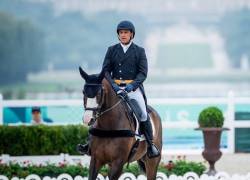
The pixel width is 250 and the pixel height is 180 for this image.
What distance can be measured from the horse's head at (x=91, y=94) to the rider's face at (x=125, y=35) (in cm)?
86

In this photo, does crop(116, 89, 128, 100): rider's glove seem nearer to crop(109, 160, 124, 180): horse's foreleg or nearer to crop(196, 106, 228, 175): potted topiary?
crop(109, 160, 124, 180): horse's foreleg

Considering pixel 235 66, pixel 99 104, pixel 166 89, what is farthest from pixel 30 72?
pixel 99 104

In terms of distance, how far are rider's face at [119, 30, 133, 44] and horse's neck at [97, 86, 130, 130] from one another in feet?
2.26

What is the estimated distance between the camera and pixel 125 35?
9.01 metres

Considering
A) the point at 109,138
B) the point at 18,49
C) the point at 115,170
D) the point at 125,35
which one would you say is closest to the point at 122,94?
the point at 109,138

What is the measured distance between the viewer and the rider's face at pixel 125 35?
8970mm

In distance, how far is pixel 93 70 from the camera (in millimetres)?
43281

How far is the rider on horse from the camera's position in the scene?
8969 mm

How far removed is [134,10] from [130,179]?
3541cm

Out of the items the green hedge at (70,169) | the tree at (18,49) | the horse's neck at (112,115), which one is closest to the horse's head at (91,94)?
the horse's neck at (112,115)

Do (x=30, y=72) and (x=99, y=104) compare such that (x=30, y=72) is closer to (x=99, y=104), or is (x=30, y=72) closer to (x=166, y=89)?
(x=166, y=89)

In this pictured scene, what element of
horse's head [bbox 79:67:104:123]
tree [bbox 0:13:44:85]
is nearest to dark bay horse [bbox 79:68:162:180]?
Answer: horse's head [bbox 79:67:104:123]

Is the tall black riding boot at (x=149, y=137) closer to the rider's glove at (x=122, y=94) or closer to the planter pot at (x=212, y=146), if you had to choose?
the rider's glove at (x=122, y=94)

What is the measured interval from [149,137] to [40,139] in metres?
4.54
